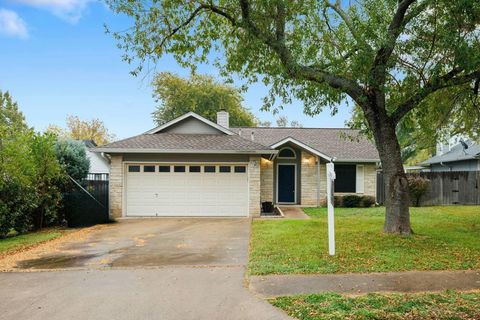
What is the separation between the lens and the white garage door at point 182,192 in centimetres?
1525

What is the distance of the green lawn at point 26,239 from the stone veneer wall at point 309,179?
11.6 metres

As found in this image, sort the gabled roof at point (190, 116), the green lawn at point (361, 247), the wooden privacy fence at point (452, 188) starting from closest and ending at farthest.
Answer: the green lawn at point (361, 247)
the gabled roof at point (190, 116)
the wooden privacy fence at point (452, 188)

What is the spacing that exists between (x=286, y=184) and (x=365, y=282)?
13.2m

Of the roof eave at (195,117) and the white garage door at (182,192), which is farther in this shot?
the roof eave at (195,117)

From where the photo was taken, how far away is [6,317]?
4.77 m

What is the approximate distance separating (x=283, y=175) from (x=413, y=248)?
10932 millimetres

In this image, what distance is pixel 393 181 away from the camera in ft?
32.3

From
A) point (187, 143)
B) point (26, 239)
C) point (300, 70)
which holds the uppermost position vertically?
point (300, 70)

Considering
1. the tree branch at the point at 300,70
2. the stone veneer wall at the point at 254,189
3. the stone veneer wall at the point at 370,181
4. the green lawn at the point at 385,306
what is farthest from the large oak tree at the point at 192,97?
the green lawn at the point at 385,306

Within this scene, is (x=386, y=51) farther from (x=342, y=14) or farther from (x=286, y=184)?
(x=286, y=184)

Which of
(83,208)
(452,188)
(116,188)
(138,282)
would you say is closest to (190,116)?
(116,188)

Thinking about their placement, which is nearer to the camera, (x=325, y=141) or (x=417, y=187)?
(x=417, y=187)

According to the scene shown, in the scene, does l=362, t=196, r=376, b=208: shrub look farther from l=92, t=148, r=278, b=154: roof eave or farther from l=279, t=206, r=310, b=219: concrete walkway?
l=92, t=148, r=278, b=154: roof eave

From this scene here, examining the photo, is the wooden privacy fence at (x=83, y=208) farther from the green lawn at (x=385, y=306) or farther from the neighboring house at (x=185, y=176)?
the green lawn at (x=385, y=306)
